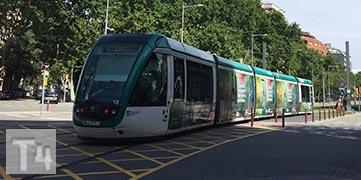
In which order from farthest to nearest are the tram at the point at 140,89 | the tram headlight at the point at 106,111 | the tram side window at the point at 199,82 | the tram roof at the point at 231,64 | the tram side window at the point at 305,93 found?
the tram side window at the point at 305,93 → the tram roof at the point at 231,64 → the tram side window at the point at 199,82 → the tram at the point at 140,89 → the tram headlight at the point at 106,111

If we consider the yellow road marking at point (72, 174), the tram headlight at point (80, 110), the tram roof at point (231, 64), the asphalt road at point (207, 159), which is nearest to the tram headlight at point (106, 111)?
the tram headlight at point (80, 110)

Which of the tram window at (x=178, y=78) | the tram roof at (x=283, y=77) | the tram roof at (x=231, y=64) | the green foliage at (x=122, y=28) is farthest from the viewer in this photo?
the green foliage at (x=122, y=28)

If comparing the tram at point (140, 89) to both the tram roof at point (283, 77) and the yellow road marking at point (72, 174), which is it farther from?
the tram roof at point (283, 77)

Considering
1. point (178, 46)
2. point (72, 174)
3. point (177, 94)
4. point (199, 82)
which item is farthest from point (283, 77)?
point (72, 174)

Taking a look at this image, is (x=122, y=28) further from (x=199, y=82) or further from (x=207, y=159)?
(x=207, y=159)

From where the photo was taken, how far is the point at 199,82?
49.6 ft

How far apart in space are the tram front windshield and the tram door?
167 centimetres

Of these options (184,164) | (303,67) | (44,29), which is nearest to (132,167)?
(184,164)

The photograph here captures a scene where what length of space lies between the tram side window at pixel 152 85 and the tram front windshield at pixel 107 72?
47 centimetres

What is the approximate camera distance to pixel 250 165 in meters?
8.80

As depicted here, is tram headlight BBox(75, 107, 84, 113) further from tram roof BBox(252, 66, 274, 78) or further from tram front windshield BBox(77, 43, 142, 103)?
tram roof BBox(252, 66, 274, 78)

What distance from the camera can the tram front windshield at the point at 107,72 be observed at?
1106cm

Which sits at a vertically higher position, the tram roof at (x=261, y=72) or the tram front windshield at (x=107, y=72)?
the tram roof at (x=261, y=72)

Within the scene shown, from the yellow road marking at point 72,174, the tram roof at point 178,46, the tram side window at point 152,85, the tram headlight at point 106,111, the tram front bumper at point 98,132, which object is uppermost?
the tram roof at point 178,46
